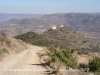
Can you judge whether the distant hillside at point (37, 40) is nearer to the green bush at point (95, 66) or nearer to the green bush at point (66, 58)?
the green bush at point (66, 58)

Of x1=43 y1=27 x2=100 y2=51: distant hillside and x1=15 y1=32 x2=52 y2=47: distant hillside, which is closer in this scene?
x1=15 y1=32 x2=52 y2=47: distant hillside

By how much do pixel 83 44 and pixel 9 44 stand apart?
284ft

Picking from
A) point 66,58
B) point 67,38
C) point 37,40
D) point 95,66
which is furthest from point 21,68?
point 67,38

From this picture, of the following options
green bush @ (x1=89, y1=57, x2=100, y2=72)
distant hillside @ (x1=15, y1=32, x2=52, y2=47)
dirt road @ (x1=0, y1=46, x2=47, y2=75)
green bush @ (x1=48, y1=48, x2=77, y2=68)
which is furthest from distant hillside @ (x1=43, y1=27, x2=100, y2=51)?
green bush @ (x1=89, y1=57, x2=100, y2=72)

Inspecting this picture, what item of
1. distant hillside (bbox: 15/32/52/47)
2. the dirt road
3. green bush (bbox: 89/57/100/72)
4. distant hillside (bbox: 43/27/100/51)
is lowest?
distant hillside (bbox: 43/27/100/51)

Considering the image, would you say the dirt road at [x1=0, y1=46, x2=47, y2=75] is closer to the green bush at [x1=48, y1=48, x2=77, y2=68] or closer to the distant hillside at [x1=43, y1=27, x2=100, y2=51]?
the green bush at [x1=48, y1=48, x2=77, y2=68]

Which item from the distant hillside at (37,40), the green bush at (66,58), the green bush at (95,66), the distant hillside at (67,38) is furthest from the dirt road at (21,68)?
the distant hillside at (67,38)

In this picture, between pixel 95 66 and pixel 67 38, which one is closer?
pixel 95 66

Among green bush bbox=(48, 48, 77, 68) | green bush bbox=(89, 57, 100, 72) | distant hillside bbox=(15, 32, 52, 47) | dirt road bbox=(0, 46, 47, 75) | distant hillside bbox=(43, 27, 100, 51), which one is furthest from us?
distant hillside bbox=(43, 27, 100, 51)

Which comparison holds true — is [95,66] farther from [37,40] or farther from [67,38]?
[67,38]

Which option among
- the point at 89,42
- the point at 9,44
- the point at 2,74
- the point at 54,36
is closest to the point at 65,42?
the point at 54,36

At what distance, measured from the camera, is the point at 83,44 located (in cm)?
12194

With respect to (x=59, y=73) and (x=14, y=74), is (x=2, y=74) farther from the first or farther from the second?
(x=59, y=73)

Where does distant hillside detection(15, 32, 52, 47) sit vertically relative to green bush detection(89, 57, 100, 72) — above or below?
below
